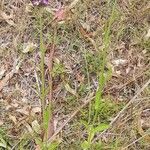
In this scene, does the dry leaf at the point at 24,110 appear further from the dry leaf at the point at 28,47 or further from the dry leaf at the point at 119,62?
the dry leaf at the point at 119,62

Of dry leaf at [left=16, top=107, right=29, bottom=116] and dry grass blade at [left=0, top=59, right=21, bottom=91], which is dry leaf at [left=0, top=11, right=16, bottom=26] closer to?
dry grass blade at [left=0, top=59, right=21, bottom=91]

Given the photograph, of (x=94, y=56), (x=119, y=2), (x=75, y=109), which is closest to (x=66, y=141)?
(x=75, y=109)

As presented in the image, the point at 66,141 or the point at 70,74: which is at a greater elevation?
the point at 70,74

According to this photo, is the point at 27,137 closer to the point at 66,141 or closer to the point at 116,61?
the point at 66,141

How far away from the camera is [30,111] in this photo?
196cm

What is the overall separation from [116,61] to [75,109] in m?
0.37

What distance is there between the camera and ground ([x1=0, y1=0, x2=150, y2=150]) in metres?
1.89

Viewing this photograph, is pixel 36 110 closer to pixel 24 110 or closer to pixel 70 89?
pixel 24 110

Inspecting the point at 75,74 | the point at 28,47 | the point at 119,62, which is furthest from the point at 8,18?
the point at 119,62

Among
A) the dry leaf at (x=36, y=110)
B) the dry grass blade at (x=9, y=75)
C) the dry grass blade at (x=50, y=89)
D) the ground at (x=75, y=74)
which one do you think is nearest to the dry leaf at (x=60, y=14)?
the ground at (x=75, y=74)

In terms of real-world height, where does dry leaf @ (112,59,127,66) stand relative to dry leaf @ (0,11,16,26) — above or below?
below

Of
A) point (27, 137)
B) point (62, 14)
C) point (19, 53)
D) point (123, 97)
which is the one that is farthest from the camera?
point (62, 14)

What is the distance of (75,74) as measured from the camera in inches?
82.4

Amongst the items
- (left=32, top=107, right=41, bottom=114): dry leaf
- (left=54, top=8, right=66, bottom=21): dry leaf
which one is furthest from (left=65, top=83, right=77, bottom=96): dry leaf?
(left=54, top=8, right=66, bottom=21): dry leaf
